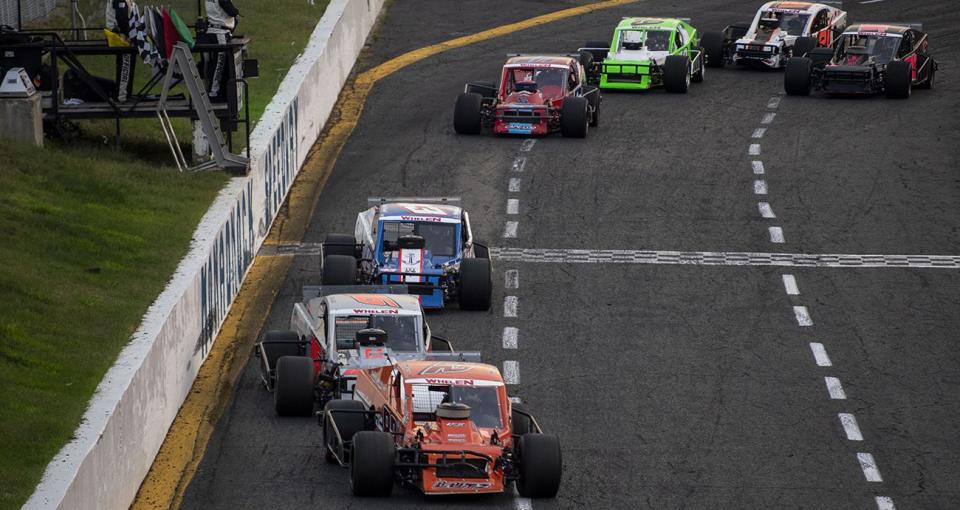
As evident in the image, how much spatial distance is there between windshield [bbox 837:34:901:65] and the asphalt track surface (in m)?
1.10

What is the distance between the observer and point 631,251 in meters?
29.3

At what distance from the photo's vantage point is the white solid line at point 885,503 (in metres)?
19.0

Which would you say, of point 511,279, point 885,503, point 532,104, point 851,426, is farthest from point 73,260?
point 532,104

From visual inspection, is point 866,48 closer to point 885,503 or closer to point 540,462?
point 885,503

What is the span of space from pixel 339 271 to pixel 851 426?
8.12 m

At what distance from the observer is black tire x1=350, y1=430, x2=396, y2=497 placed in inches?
718

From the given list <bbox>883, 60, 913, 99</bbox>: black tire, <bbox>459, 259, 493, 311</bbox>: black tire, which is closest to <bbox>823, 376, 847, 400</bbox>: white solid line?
<bbox>459, 259, 493, 311</bbox>: black tire

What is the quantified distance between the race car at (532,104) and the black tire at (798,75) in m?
6.18

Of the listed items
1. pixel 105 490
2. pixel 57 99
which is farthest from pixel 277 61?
pixel 105 490

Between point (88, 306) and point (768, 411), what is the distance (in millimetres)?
8927

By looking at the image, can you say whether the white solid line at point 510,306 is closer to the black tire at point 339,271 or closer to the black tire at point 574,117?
the black tire at point 339,271

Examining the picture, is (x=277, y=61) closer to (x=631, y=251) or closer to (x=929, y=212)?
(x=631, y=251)

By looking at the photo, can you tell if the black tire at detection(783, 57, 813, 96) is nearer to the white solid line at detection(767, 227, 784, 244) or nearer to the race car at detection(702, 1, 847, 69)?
the race car at detection(702, 1, 847, 69)

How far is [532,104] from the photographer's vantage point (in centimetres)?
3612
